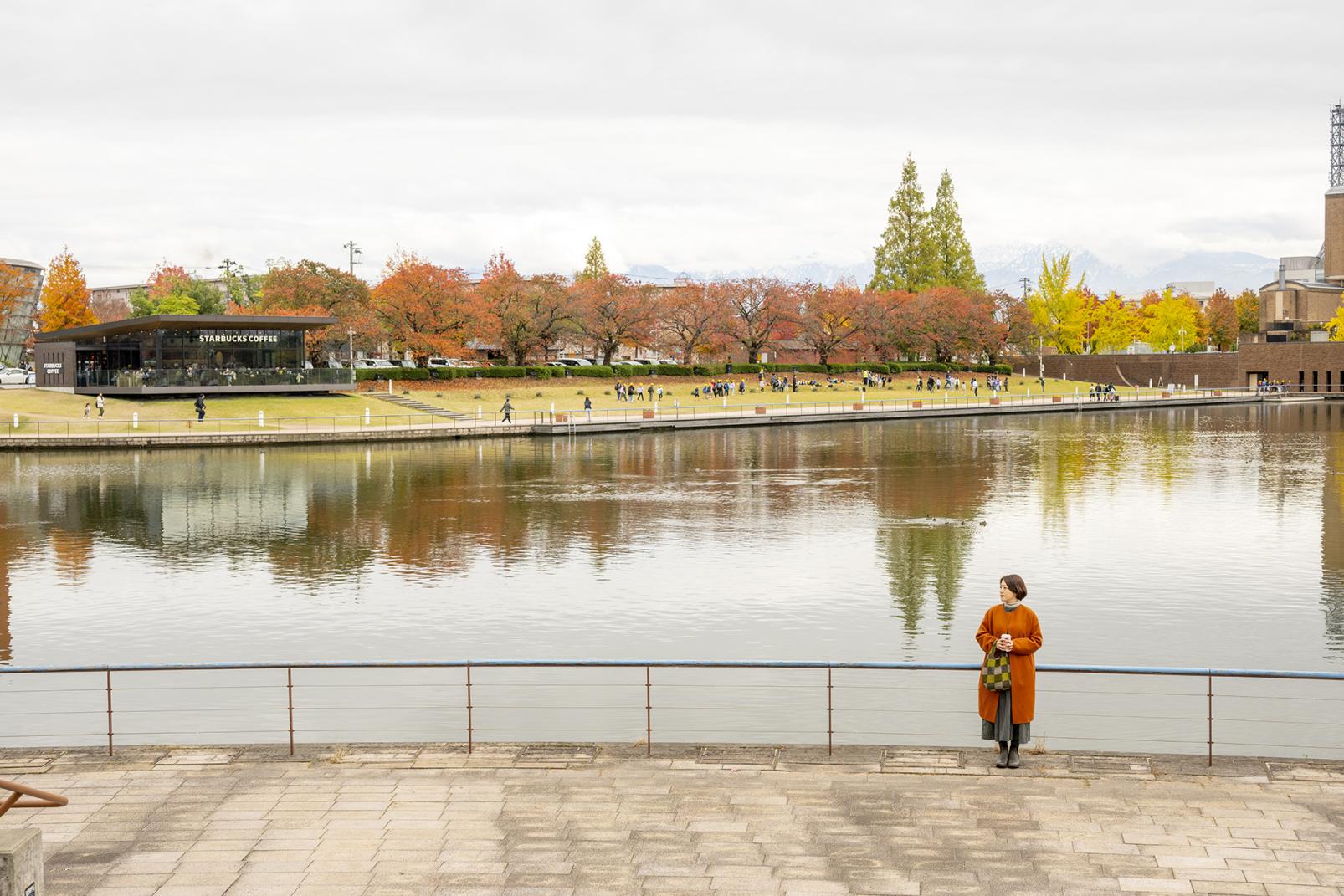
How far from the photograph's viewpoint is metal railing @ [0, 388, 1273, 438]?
212ft

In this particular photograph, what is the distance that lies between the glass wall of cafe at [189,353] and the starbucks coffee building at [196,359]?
52mm

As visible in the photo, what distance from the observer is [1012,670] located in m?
10.8

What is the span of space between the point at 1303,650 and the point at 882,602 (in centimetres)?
766

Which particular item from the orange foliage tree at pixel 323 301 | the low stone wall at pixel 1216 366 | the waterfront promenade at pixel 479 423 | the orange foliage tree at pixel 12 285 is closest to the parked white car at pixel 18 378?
the orange foliage tree at pixel 12 285

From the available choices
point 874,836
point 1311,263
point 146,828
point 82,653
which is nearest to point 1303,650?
point 874,836

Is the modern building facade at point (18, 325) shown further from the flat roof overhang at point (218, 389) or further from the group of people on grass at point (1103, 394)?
the group of people on grass at point (1103, 394)

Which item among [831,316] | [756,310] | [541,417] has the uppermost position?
[756,310]

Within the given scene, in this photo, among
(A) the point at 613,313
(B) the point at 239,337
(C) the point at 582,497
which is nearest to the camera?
(C) the point at 582,497

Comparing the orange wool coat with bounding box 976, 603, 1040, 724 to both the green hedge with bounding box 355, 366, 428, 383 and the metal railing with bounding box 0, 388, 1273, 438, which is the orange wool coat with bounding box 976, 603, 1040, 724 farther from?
the green hedge with bounding box 355, 366, 428, 383

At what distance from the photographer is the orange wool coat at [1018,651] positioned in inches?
418

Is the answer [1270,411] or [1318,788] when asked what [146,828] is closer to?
[1318,788]

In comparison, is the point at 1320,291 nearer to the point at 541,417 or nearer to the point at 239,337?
the point at 541,417

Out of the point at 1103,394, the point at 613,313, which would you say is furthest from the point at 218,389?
the point at 1103,394

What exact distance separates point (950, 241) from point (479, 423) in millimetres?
79565
